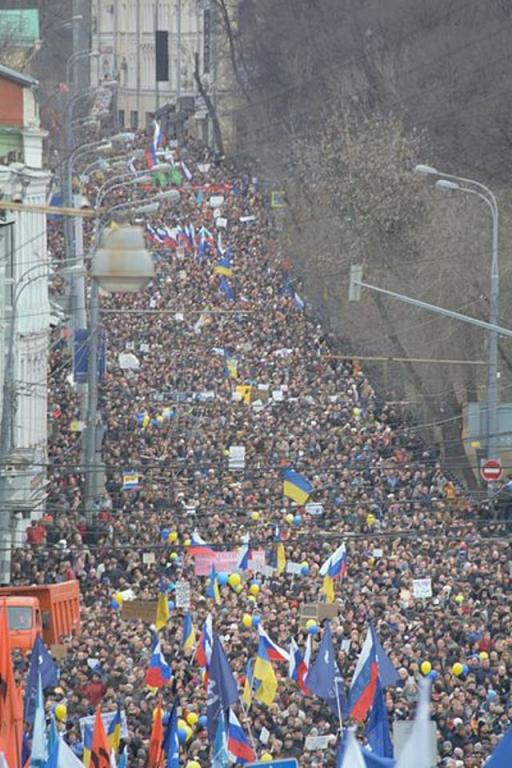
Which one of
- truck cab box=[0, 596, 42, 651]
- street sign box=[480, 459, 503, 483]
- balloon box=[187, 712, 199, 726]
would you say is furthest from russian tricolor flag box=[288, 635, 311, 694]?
street sign box=[480, 459, 503, 483]

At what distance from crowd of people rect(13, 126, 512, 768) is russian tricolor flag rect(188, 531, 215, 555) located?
21 centimetres

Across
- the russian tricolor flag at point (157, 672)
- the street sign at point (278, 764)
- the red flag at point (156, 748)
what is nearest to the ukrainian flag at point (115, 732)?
the red flag at point (156, 748)

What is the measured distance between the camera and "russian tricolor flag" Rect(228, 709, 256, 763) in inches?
1055

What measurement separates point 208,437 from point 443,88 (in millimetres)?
41312

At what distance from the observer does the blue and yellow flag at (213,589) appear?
35750 millimetres

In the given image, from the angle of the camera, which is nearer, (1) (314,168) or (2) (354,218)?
(2) (354,218)

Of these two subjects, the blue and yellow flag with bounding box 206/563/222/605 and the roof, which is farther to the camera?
the roof

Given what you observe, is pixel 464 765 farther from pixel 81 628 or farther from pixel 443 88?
pixel 443 88

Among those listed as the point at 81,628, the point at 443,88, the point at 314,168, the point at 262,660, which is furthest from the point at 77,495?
the point at 443,88

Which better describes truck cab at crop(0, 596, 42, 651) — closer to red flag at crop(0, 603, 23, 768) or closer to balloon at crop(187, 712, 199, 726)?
balloon at crop(187, 712, 199, 726)

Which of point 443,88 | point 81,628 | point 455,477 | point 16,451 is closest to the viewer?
point 81,628

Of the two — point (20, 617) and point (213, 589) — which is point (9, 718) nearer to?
point (20, 617)

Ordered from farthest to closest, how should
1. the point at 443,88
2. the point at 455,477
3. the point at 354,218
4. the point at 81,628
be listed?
the point at 443,88
the point at 354,218
the point at 455,477
the point at 81,628

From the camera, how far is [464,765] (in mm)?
27031
